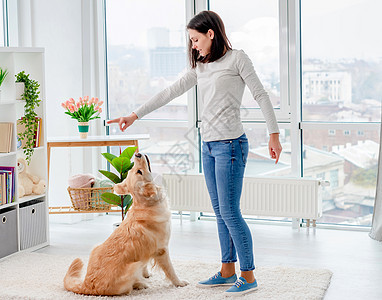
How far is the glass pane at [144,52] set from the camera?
15.9ft

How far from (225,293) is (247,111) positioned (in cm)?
200

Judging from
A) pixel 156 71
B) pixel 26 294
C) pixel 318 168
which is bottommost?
pixel 26 294

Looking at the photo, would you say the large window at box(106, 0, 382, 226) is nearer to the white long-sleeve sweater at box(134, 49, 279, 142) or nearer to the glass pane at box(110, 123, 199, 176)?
the glass pane at box(110, 123, 199, 176)

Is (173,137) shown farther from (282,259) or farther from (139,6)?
(282,259)

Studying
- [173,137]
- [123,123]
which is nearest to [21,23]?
[173,137]

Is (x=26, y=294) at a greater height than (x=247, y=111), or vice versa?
(x=247, y=111)

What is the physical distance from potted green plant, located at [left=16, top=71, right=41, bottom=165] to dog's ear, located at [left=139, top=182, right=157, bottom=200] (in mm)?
1255

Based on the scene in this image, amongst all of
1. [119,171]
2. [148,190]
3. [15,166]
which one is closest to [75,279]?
[148,190]

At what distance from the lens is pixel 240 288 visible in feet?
9.39

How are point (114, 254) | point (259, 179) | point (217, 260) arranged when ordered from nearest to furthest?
point (114, 254)
point (217, 260)
point (259, 179)

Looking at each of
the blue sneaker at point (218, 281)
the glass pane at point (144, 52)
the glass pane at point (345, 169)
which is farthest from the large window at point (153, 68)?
the blue sneaker at point (218, 281)

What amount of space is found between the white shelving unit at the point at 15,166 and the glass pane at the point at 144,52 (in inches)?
46.1

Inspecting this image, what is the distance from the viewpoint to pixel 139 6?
4918mm

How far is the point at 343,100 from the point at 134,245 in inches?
88.3
